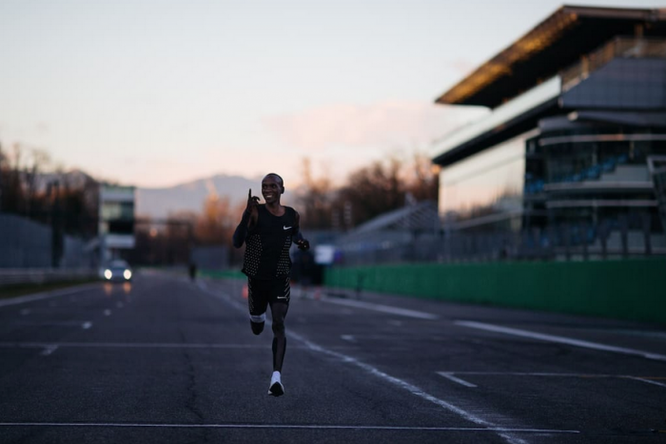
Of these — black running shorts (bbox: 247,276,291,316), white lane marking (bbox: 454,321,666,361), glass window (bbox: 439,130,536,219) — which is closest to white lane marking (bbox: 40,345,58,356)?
black running shorts (bbox: 247,276,291,316)

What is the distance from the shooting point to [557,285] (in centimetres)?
3123

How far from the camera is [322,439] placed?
7574 millimetres

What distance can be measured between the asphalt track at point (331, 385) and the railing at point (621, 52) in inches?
1267

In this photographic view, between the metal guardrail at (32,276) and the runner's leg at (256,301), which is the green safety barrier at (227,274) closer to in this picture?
the metal guardrail at (32,276)

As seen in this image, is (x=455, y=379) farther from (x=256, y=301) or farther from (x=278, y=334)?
(x=256, y=301)

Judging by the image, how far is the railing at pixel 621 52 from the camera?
50969mm

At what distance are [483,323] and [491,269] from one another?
12.6m

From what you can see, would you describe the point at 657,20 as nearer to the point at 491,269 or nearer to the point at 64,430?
the point at 491,269

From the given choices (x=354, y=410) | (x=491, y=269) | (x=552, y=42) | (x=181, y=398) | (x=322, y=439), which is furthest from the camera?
(x=552, y=42)

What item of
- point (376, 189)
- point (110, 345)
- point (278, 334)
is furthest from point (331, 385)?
point (376, 189)

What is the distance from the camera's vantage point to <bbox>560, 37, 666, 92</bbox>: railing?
167 feet

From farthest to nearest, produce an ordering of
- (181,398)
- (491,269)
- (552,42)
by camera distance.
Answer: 1. (552,42)
2. (491,269)
3. (181,398)

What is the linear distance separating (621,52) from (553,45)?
6.17m

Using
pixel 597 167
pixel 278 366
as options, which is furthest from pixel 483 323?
pixel 597 167
